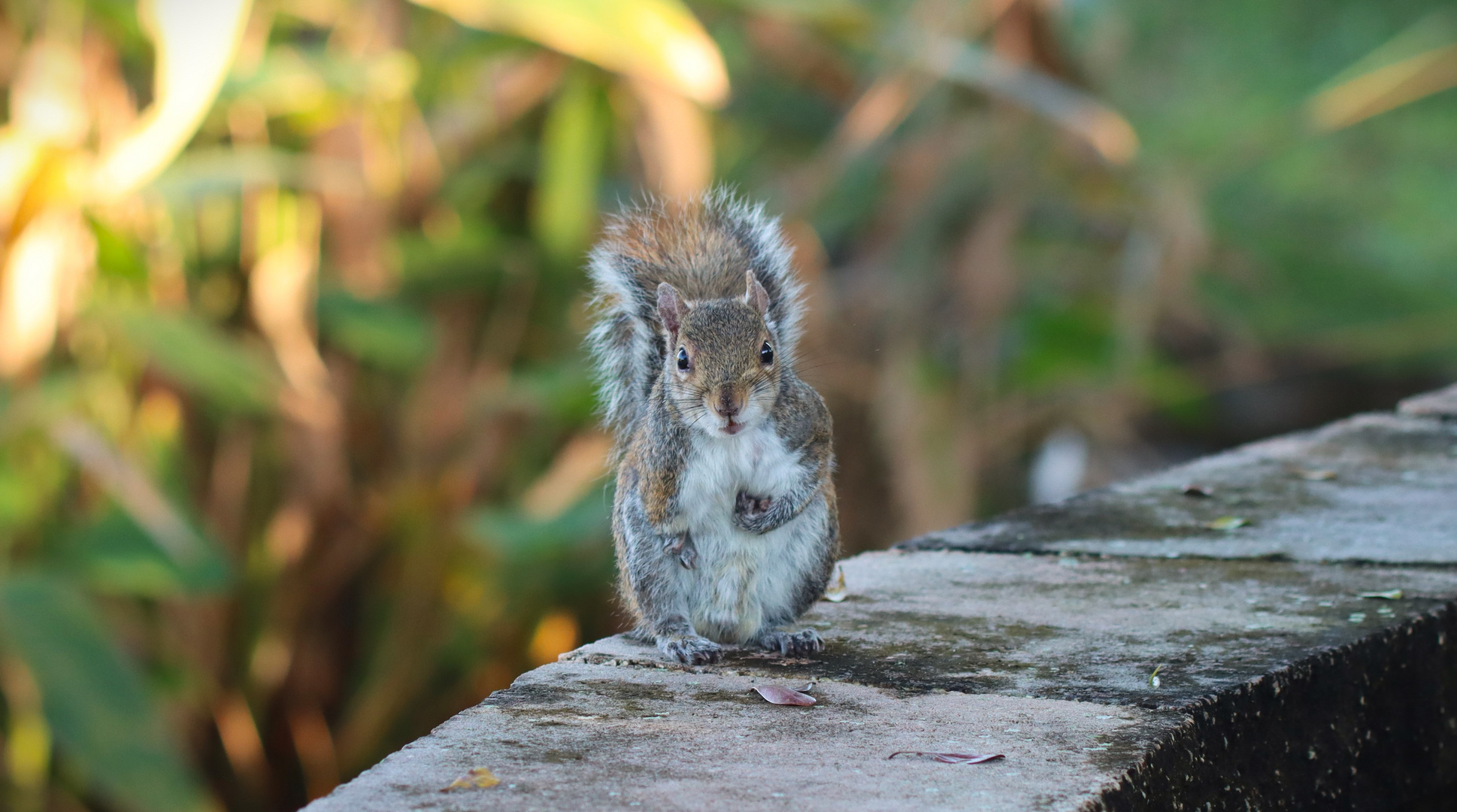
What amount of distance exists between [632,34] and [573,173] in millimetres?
1652

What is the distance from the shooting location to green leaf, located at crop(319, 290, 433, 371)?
514 centimetres

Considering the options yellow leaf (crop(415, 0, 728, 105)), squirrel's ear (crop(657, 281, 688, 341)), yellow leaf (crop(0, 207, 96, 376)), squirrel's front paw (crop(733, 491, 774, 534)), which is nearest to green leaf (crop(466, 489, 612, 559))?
yellow leaf (crop(415, 0, 728, 105))

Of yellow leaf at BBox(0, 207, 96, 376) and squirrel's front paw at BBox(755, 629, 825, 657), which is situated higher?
yellow leaf at BBox(0, 207, 96, 376)

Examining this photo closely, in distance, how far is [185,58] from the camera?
365 cm

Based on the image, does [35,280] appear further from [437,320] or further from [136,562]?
[437,320]

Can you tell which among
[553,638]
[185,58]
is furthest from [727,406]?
[553,638]

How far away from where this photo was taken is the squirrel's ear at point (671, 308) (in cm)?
248

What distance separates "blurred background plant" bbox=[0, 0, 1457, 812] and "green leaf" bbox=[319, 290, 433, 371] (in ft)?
0.06

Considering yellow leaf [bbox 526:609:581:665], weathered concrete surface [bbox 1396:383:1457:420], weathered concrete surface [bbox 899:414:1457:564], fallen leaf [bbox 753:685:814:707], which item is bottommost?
yellow leaf [bbox 526:609:581:665]

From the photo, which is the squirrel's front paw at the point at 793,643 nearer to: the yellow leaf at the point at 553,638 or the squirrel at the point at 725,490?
the squirrel at the point at 725,490

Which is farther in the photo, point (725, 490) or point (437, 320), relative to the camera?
point (437, 320)

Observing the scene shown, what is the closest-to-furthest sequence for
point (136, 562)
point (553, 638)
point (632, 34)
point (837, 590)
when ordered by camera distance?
point (837, 590)
point (632, 34)
point (136, 562)
point (553, 638)

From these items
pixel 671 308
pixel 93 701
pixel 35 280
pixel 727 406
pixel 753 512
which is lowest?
pixel 93 701

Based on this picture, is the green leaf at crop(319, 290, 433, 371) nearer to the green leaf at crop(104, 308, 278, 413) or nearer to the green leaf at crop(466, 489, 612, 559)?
the green leaf at crop(104, 308, 278, 413)
